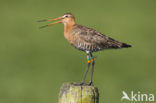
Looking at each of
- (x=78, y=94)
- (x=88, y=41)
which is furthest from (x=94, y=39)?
(x=78, y=94)

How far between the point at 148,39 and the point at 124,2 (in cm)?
683

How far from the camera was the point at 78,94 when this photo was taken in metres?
6.95

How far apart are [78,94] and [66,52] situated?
38.8 ft

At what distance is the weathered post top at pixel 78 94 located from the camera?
6.92 m

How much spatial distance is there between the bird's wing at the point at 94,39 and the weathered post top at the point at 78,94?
2.54m

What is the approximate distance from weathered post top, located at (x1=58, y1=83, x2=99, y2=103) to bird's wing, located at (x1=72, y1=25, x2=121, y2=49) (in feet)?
8.34

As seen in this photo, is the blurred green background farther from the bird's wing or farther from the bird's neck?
the bird's wing

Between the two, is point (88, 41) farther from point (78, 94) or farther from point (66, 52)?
point (66, 52)

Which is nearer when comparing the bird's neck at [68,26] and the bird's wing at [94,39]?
the bird's wing at [94,39]

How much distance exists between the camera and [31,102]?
14.0 metres

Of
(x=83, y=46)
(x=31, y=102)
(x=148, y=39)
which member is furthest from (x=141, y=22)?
(x=83, y=46)

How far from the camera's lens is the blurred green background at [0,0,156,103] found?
15.1 m

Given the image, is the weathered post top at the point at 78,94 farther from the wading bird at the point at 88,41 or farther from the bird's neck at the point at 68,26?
the bird's neck at the point at 68,26

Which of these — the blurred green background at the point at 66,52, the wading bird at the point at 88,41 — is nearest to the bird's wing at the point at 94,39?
the wading bird at the point at 88,41
